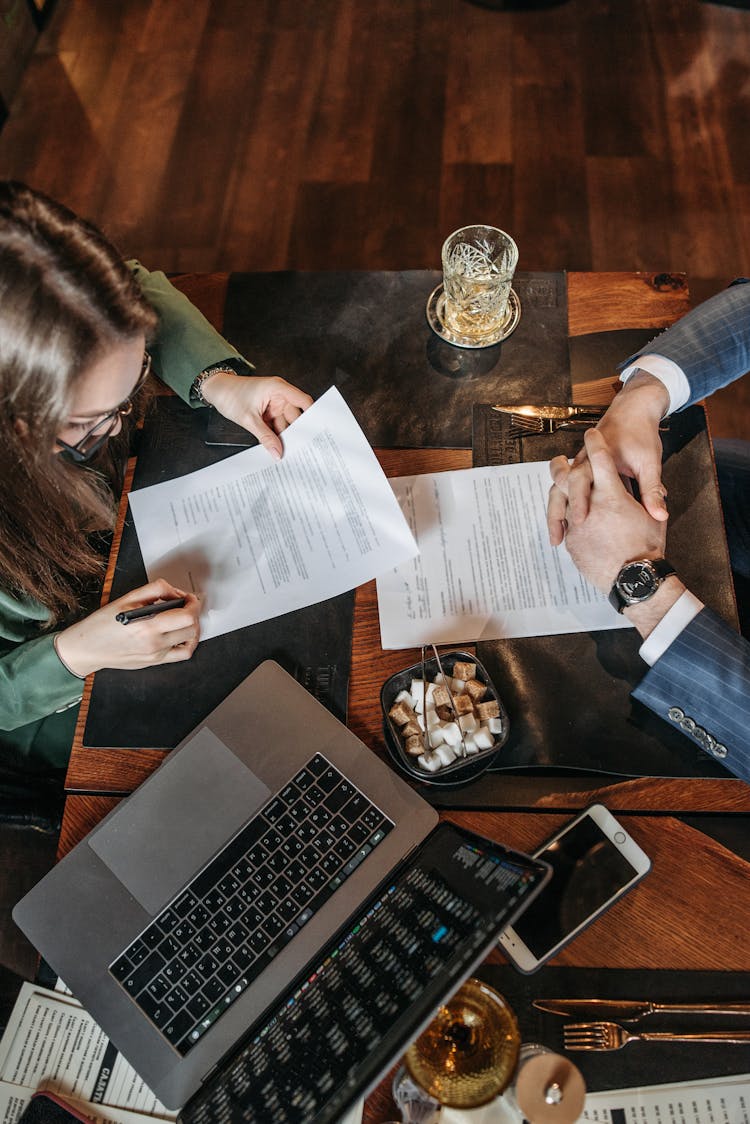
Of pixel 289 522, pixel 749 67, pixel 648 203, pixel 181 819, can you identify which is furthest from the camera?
pixel 749 67

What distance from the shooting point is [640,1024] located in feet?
2.76

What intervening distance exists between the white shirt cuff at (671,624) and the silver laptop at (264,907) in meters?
0.31

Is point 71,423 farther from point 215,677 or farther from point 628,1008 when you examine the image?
point 628,1008

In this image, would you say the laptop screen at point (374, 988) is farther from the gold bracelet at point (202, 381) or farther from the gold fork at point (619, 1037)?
the gold bracelet at point (202, 381)

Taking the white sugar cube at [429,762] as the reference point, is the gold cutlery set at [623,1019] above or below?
below

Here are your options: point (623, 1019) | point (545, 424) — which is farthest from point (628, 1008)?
point (545, 424)

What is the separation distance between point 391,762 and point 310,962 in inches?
9.2

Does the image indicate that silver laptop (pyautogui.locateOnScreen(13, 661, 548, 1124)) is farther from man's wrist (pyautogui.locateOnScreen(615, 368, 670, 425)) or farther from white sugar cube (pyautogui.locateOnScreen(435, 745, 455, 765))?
man's wrist (pyautogui.locateOnScreen(615, 368, 670, 425))

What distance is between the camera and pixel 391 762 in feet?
3.10

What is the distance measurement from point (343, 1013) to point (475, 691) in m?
0.36

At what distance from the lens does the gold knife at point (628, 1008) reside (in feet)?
2.75

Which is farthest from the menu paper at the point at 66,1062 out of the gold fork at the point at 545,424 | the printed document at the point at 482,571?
the gold fork at the point at 545,424

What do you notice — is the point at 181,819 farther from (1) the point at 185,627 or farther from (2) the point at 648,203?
(2) the point at 648,203

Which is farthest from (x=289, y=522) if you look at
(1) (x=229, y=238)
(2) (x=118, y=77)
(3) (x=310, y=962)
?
(2) (x=118, y=77)
